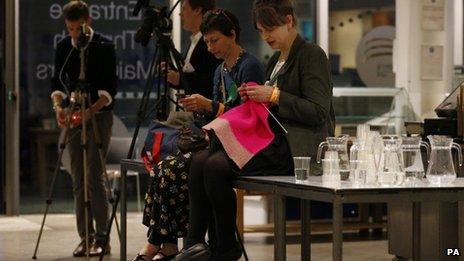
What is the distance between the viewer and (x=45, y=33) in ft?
32.2

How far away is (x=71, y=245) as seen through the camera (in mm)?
7508

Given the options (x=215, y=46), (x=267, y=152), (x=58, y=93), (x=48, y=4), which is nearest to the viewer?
(x=267, y=152)

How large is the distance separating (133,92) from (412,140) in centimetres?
592

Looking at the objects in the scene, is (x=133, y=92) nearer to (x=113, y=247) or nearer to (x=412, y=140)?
(x=113, y=247)

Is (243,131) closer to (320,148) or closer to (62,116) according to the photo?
(320,148)

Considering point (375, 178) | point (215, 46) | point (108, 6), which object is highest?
point (108, 6)

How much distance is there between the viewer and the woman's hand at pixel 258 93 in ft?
15.5

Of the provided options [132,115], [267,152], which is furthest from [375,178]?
[132,115]

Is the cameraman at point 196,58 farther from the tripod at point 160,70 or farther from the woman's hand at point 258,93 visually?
the woman's hand at point 258,93

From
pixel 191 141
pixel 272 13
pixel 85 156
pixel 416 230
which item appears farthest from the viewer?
pixel 85 156

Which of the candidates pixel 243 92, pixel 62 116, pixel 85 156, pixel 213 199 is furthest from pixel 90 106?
pixel 243 92

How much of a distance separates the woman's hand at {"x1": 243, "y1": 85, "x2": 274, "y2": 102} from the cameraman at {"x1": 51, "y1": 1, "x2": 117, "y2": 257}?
2.29 meters

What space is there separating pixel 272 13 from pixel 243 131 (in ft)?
1.79

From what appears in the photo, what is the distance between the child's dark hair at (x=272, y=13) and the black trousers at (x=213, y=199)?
0.63 metres
